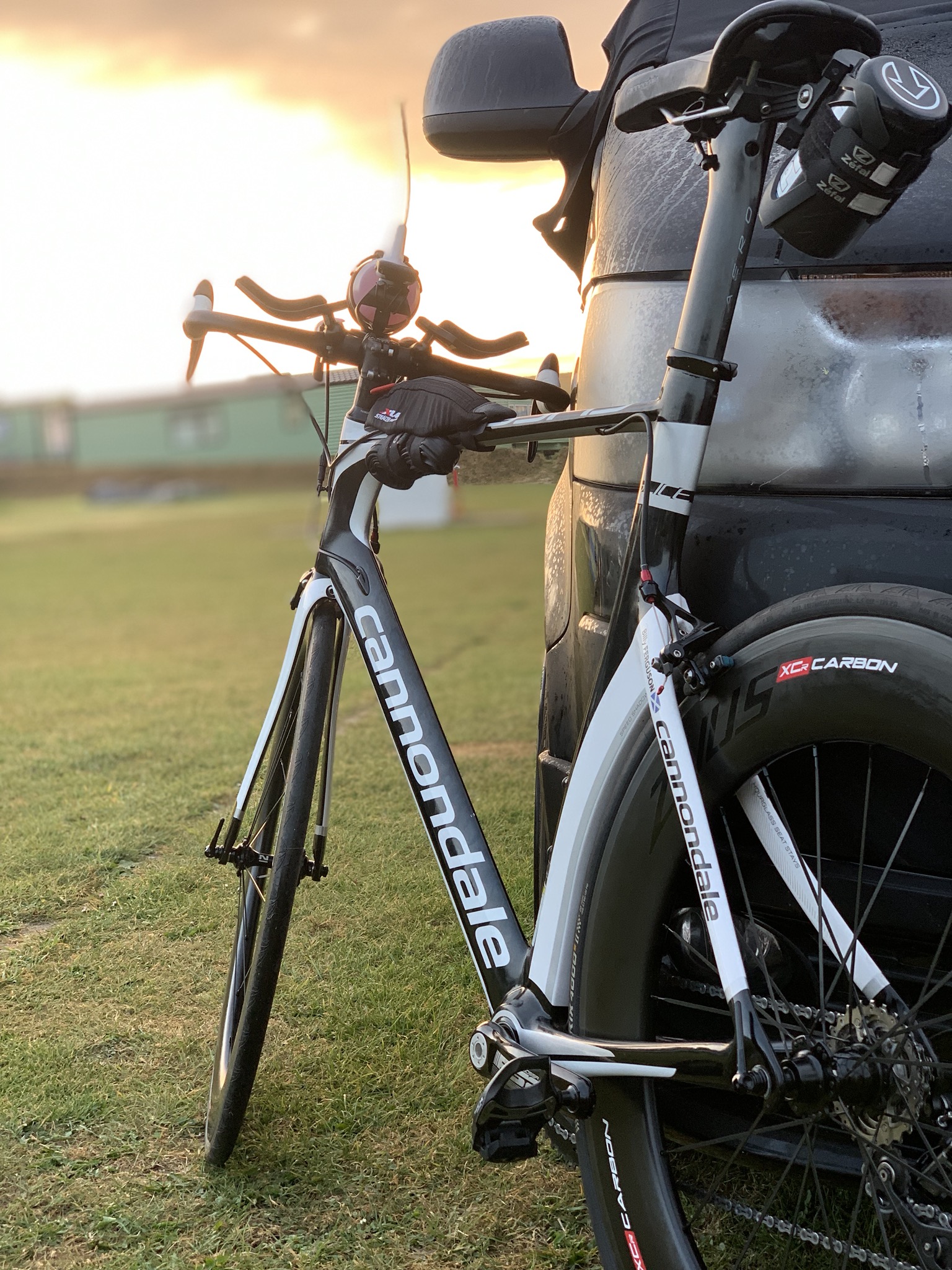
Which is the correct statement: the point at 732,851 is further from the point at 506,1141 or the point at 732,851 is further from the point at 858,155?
the point at 858,155

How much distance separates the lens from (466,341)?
2301 millimetres

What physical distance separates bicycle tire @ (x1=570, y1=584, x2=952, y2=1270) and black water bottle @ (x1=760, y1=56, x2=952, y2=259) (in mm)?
497

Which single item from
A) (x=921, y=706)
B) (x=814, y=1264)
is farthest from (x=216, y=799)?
(x=921, y=706)

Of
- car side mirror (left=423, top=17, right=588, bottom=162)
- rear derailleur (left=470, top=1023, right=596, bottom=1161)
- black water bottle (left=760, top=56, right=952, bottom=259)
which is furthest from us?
car side mirror (left=423, top=17, right=588, bottom=162)

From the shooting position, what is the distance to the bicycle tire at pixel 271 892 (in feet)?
7.15

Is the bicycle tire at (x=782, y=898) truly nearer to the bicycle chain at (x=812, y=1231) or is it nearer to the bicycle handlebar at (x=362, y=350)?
the bicycle chain at (x=812, y=1231)

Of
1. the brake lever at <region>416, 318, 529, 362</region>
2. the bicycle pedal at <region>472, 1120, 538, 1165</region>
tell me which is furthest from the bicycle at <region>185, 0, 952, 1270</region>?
the brake lever at <region>416, 318, 529, 362</region>

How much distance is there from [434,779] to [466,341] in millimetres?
816

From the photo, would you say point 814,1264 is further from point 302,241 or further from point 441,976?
point 302,241

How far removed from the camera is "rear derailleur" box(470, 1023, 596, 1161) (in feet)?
5.90

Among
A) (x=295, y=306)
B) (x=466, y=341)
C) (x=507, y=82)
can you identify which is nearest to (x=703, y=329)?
(x=466, y=341)

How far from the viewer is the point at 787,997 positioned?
1.86m

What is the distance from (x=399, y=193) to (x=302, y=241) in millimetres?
372

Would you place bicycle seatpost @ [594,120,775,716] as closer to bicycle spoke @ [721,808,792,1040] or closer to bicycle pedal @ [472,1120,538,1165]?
bicycle spoke @ [721,808,792,1040]
